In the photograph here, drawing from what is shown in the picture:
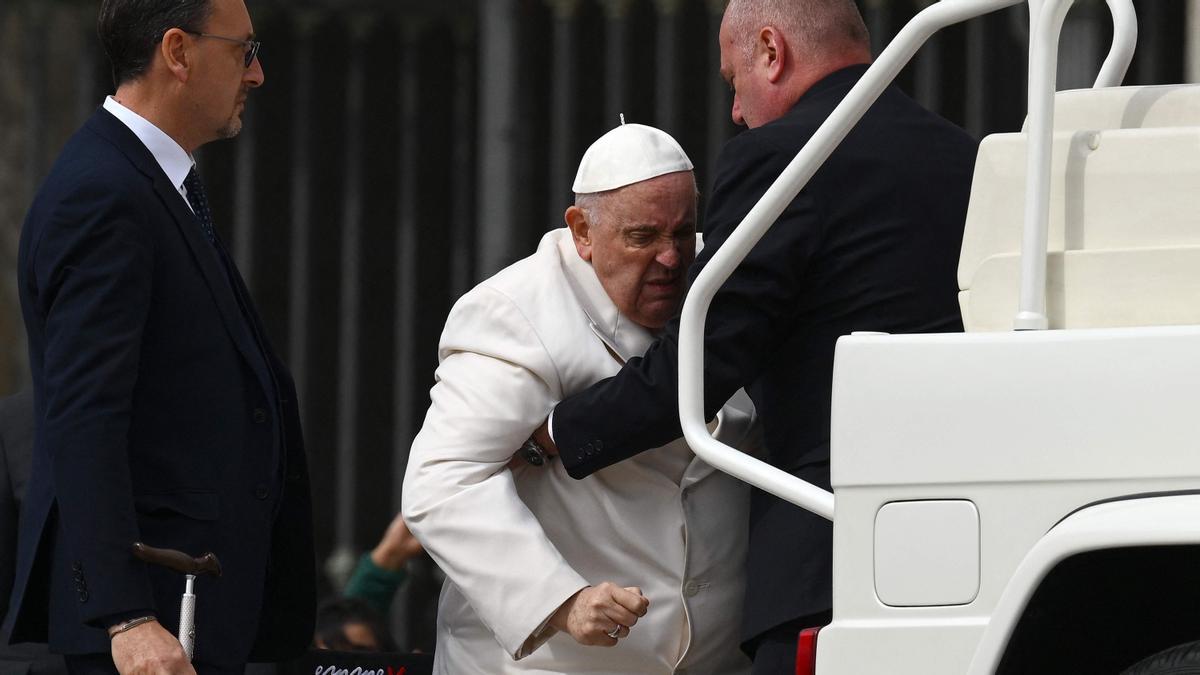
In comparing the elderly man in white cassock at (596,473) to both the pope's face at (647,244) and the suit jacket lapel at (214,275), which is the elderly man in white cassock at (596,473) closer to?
the pope's face at (647,244)

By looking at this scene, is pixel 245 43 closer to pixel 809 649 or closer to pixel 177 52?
pixel 177 52

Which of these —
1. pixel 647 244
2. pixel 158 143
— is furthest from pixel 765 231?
pixel 158 143

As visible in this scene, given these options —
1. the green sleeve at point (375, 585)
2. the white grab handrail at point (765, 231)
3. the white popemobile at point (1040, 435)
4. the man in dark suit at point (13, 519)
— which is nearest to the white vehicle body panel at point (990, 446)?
the white popemobile at point (1040, 435)

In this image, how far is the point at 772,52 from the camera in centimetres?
313

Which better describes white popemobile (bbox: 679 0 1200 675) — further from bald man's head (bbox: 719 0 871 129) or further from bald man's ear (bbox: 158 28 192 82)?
bald man's ear (bbox: 158 28 192 82)

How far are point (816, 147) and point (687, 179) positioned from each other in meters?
0.62

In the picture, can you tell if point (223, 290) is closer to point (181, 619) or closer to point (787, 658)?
point (181, 619)

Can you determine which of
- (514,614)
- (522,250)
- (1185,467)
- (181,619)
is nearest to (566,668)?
(514,614)

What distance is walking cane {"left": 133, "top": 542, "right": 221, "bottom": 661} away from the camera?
2.73 metres

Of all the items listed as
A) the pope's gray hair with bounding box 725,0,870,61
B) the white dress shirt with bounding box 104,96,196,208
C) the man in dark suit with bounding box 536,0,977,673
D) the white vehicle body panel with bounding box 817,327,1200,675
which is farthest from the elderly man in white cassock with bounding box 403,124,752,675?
the white vehicle body panel with bounding box 817,327,1200,675

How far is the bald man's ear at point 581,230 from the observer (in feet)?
10.4

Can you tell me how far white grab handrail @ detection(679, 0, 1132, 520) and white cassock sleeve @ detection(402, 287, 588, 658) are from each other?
404 mm

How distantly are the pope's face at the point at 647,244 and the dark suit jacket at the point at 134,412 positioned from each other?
21.6 inches

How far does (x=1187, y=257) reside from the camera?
2236 mm
